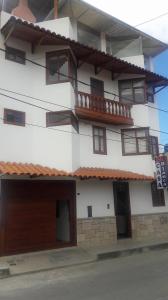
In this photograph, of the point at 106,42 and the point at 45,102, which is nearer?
the point at 45,102

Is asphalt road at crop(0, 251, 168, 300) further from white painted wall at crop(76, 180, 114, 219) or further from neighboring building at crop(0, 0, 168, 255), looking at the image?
white painted wall at crop(76, 180, 114, 219)

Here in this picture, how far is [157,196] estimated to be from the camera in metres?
17.9

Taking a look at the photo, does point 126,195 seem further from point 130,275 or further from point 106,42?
point 106,42

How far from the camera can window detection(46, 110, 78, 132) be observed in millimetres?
14766

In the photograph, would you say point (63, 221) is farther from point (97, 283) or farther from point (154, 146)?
point (154, 146)

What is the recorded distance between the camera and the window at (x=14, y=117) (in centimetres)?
1390

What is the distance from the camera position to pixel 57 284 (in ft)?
28.8

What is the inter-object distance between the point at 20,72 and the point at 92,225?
27.3ft

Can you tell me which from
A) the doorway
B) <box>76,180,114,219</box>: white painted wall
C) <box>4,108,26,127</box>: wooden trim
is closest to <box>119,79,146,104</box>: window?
<box>76,180,114,219</box>: white painted wall

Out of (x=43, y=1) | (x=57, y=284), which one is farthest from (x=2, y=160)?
(x=43, y=1)

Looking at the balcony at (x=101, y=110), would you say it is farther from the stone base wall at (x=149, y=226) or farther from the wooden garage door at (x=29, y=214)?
the stone base wall at (x=149, y=226)

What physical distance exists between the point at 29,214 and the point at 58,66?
750 centimetres

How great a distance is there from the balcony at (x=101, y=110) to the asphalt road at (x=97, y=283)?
7.49 meters

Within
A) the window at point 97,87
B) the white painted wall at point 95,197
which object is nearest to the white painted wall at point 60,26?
the window at point 97,87
